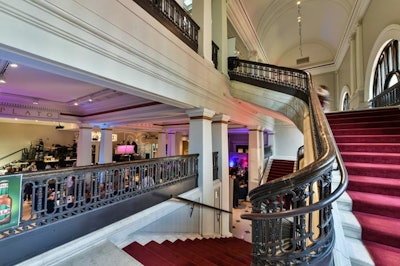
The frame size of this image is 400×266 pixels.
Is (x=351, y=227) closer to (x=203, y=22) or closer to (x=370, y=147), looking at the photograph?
(x=370, y=147)

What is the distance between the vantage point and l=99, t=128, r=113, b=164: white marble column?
7.05 meters

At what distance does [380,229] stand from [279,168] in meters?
9.55

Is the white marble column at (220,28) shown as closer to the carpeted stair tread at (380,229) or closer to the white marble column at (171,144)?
the carpeted stair tread at (380,229)

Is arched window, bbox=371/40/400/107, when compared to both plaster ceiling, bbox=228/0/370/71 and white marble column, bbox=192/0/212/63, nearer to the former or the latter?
plaster ceiling, bbox=228/0/370/71

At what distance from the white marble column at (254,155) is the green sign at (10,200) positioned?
760 centimetres

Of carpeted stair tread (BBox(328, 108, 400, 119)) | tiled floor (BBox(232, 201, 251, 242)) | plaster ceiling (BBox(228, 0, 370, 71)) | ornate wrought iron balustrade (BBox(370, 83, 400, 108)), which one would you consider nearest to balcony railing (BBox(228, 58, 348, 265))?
carpeted stair tread (BBox(328, 108, 400, 119))

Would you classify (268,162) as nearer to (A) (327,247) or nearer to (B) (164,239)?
(B) (164,239)

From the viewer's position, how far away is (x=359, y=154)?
8.52 feet

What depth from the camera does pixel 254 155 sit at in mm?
8453

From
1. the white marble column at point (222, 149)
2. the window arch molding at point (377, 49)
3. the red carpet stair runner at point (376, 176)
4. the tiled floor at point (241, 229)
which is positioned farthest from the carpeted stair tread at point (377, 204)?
the tiled floor at point (241, 229)

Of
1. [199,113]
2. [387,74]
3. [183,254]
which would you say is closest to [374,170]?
[183,254]

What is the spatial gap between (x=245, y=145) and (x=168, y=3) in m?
11.5

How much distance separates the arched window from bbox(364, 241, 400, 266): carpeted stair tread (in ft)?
15.6

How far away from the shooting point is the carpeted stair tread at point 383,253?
4.36 feet
